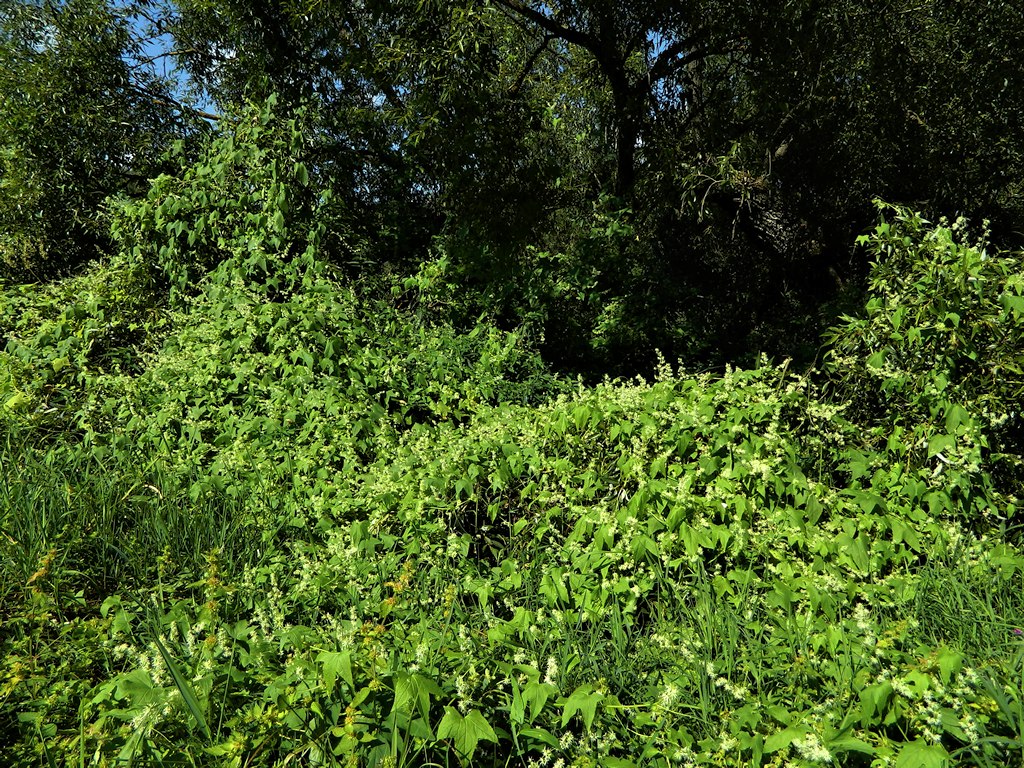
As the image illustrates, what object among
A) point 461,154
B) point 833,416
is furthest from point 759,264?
point 833,416

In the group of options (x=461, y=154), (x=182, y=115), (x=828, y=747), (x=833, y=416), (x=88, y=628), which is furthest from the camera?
(x=182, y=115)

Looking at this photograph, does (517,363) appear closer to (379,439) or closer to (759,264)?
(379,439)

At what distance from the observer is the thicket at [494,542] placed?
5.89 ft

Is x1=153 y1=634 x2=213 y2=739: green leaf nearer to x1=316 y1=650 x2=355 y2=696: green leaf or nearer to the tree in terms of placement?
x1=316 y1=650 x2=355 y2=696: green leaf

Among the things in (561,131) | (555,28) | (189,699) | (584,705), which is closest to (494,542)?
(584,705)

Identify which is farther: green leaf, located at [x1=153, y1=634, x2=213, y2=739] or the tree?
the tree

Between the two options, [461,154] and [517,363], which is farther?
[461,154]

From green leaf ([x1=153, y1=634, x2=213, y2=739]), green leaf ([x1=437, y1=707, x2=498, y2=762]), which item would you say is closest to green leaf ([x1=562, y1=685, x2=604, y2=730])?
green leaf ([x1=437, y1=707, x2=498, y2=762])

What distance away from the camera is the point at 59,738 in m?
1.88

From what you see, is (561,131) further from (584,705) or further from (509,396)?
(584,705)

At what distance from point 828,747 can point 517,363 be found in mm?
3646

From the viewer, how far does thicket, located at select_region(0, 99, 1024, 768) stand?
1794mm

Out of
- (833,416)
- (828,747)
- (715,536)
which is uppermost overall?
(833,416)

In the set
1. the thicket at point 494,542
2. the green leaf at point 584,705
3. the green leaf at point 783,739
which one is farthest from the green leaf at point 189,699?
the green leaf at point 783,739
